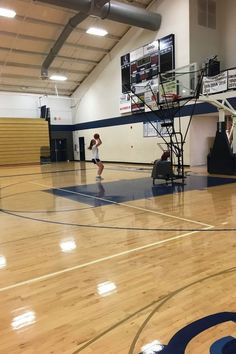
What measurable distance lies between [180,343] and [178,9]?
51.5 ft

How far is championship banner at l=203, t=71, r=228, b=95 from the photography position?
12.4m

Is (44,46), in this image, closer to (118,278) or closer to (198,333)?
(118,278)

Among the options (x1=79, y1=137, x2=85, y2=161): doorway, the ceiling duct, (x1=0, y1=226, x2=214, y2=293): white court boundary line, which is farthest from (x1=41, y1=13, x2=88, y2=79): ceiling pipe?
(x1=0, y1=226, x2=214, y2=293): white court boundary line

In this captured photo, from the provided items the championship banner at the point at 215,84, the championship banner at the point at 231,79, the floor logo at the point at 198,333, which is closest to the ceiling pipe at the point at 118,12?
the championship banner at the point at 215,84

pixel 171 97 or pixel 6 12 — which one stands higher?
pixel 6 12

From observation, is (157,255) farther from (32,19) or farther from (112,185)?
(32,19)

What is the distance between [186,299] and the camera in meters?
2.70

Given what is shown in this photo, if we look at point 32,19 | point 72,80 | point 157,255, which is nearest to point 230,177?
point 157,255

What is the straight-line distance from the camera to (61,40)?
53.6 feet

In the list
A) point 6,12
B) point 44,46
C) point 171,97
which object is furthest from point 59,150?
point 171,97

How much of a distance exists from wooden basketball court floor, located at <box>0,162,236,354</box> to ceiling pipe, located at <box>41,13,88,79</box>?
11233mm

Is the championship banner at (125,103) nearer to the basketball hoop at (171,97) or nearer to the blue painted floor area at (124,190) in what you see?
the basketball hoop at (171,97)

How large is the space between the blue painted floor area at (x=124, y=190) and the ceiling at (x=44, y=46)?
32.5 feet

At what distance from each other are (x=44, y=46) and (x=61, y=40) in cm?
201
